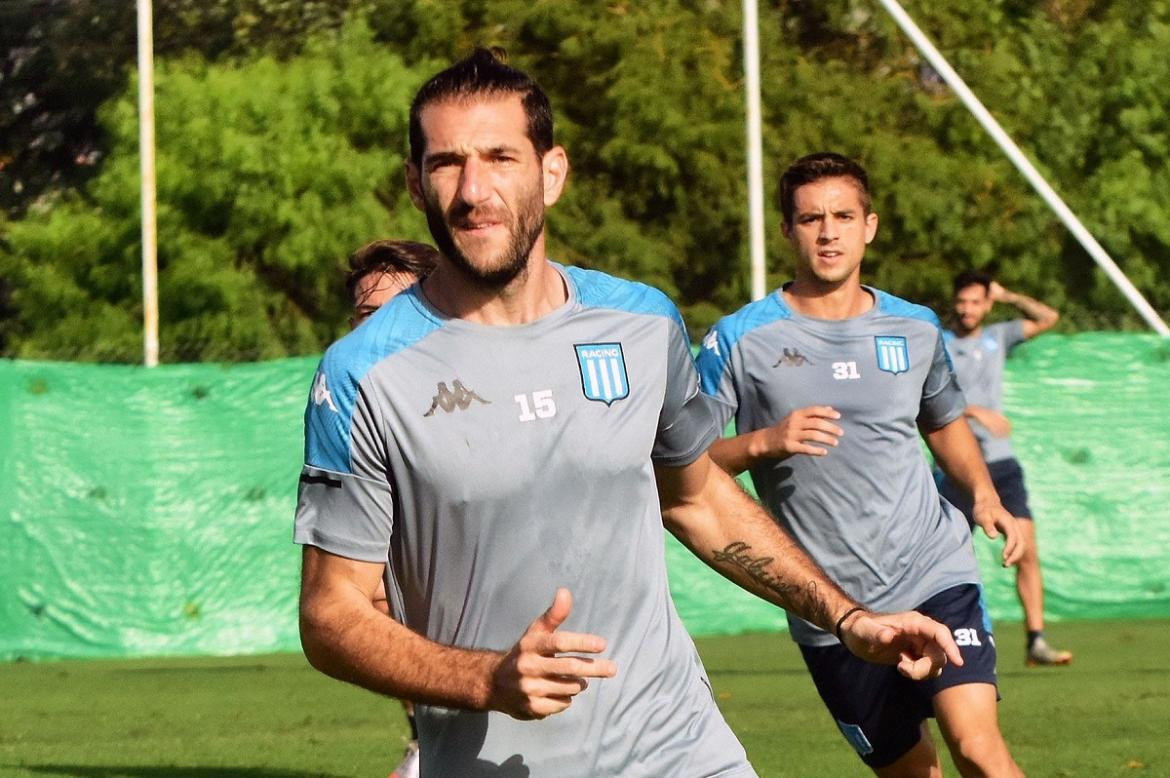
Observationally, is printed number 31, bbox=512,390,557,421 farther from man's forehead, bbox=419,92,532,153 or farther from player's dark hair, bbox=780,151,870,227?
player's dark hair, bbox=780,151,870,227

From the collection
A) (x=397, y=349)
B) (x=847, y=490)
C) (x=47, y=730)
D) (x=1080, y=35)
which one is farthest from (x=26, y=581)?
(x=1080, y=35)

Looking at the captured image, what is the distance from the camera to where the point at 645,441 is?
430 centimetres

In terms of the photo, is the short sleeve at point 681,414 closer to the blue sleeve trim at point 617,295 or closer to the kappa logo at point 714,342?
the blue sleeve trim at point 617,295

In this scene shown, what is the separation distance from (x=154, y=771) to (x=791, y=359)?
4.06 metres

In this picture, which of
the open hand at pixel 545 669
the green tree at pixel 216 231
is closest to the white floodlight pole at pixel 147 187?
the green tree at pixel 216 231

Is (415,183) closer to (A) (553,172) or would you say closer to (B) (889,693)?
(A) (553,172)

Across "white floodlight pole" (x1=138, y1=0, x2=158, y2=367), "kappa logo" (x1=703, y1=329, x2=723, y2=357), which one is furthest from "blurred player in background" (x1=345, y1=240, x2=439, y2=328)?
"white floodlight pole" (x1=138, y1=0, x2=158, y2=367)

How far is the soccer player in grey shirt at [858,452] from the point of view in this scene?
6980mm

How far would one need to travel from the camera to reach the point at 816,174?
759cm

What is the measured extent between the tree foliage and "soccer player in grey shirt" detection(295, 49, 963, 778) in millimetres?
19874

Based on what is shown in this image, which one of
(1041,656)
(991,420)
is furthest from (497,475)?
(1041,656)

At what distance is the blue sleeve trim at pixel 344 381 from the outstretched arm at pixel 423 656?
0.19 m

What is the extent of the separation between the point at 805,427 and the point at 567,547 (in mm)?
2481

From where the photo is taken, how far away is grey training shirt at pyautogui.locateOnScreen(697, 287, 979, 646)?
23.4 ft
